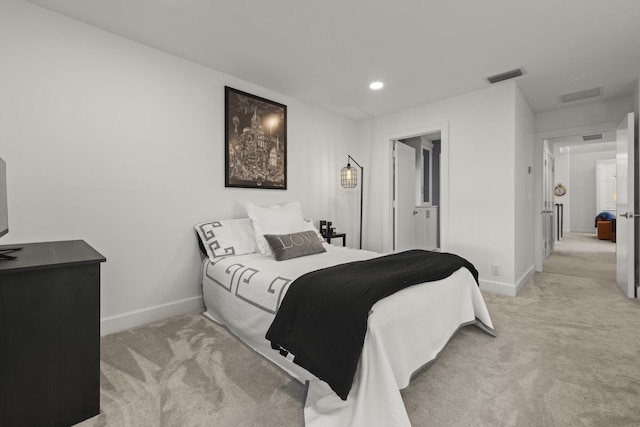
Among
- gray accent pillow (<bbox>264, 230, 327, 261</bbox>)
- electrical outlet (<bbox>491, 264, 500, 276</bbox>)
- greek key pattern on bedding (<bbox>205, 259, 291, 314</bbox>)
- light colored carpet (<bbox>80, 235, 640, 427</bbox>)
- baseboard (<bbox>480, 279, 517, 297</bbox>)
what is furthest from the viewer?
electrical outlet (<bbox>491, 264, 500, 276</bbox>)

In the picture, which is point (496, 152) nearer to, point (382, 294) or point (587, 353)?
point (587, 353)

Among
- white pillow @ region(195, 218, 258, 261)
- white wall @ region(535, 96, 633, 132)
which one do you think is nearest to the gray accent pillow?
white pillow @ region(195, 218, 258, 261)

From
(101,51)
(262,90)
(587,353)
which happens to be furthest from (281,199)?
(587,353)

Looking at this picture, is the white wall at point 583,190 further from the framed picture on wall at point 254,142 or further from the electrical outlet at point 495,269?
the framed picture on wall at point 254,142

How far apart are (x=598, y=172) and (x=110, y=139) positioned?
12293 mm

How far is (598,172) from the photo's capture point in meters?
9.16

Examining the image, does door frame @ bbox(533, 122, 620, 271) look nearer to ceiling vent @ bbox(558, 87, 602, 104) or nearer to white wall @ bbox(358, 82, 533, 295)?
ceiling vent @ bbox(558, 87, 602, 104)

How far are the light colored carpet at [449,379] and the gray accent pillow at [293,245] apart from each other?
2.61 ft

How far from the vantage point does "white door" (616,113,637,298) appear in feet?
10.7

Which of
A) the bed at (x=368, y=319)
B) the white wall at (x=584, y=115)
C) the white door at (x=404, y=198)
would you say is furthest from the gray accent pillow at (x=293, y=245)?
the white wall at (x=584, y=115)

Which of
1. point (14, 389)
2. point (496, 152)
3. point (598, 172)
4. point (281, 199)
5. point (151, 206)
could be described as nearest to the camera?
point (14, 389)

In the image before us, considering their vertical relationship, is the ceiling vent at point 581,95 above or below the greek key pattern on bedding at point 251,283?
above

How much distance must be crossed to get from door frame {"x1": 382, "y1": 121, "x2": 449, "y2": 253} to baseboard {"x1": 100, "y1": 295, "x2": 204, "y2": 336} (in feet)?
9.30

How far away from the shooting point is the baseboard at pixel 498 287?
3395 millimetres
